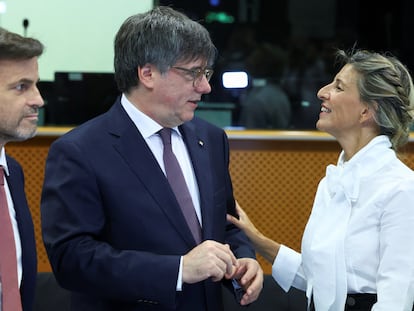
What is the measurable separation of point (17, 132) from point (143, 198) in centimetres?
39

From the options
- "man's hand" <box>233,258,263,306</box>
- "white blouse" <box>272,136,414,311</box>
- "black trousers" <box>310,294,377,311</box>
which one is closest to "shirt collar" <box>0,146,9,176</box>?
"man's hand" <box>233,258,263,306</box>

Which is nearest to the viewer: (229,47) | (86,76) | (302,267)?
(302,267)

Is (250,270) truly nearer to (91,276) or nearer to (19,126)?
(91,276)

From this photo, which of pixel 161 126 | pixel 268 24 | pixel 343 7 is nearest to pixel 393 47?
pixel 343 7

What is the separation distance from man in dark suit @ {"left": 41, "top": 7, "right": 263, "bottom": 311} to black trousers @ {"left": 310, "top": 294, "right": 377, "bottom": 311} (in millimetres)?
328

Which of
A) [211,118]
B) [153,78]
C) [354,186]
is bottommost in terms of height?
[211,118]

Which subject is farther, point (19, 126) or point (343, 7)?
point (343, 7)

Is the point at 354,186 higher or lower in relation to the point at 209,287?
higher

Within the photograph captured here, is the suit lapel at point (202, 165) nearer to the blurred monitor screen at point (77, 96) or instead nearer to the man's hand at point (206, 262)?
the man's hand at point (206, 262)

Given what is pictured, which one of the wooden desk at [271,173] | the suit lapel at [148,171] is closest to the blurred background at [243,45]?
the wooden desk at [271,173]

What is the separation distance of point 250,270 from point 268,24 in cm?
571

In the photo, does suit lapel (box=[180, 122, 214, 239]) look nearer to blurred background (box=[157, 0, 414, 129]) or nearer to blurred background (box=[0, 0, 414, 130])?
blurred background (box=[0, 0, 414, 130])

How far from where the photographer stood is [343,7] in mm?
7680

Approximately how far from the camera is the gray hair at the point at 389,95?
2479mm
